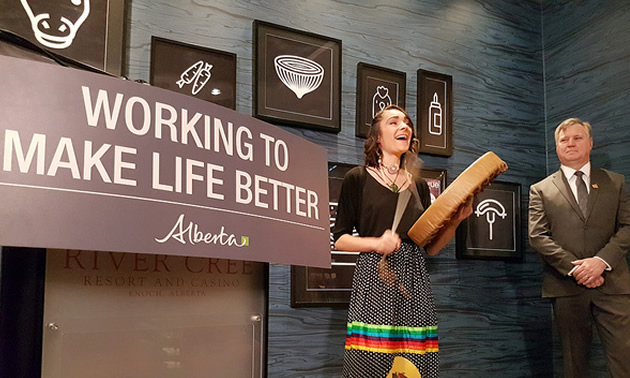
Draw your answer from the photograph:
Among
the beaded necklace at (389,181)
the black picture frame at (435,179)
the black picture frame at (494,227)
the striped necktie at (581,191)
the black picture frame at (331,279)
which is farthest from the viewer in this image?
the black picture frame at (494,227)

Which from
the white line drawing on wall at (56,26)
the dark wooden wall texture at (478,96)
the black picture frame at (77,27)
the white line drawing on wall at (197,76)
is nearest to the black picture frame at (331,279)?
the dark wooden wall texture at (478,96)

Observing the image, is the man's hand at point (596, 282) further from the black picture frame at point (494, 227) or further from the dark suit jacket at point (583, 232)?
the black picture frame at point (494, 227)

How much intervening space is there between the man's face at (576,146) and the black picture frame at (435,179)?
0.65m

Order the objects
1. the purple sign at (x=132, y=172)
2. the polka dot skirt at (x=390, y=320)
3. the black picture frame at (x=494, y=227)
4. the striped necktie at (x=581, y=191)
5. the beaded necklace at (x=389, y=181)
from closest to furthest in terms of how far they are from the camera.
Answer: the purple sign at (x=132, y=172)
the polka dot skirt at (x=390, y=320)
the beaded necklace at (x=389, y=181)
the striped necktie at (x=581, y=191)
the black picture frame at (x=494, y=227)

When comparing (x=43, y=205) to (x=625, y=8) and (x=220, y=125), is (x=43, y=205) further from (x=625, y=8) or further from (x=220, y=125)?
(x=625, y=8)

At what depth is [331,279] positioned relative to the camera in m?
2.92

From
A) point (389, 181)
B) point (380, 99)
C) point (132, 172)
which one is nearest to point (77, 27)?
point (389, 181)

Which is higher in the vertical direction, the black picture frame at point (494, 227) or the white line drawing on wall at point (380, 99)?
the white line drawing on wall at point (380, 99)

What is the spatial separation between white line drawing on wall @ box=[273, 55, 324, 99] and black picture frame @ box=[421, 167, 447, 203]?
81cm

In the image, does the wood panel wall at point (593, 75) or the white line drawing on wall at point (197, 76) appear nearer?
the white line drawing on wall at point (197, 76)

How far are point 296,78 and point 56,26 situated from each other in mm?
1103

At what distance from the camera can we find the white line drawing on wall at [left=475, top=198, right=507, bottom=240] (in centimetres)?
352

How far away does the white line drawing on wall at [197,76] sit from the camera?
8.72 ft

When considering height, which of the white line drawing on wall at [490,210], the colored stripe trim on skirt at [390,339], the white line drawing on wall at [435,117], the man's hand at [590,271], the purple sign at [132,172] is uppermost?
the white line drawing on wall at [435,117]
